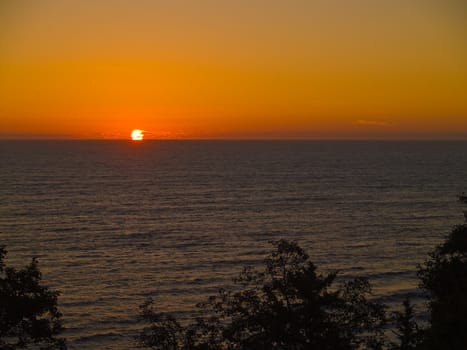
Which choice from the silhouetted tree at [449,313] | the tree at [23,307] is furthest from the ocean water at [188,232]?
the silhouetted tree at [449,313]

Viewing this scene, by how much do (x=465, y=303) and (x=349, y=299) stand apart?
4475 millimetres

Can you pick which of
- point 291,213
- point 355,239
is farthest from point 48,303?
point 291,213

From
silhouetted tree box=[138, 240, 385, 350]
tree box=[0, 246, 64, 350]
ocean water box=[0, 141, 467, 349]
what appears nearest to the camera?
silhouetted tree box=[138, 240, 385, 350]

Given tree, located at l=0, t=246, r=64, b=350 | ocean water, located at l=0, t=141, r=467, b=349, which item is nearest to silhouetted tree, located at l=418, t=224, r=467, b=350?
tree, located at l=0, t=246, r=64, b=350

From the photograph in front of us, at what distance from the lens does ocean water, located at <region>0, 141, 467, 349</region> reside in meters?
45.8

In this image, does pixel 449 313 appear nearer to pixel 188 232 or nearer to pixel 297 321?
pixel 297 321

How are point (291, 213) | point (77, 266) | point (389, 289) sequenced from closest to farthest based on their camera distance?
point (389, 289) < point (77, 266) < point (291, 213)

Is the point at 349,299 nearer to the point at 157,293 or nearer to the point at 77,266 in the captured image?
the point at 157,293

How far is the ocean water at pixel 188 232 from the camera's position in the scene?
150 feet

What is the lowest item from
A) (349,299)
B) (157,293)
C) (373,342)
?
(157,293)

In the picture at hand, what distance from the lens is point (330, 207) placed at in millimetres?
92500

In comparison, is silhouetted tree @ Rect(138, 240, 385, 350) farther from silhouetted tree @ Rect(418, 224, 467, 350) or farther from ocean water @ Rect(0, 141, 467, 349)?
ocean water @ Rect(0, 141, 467, 349)

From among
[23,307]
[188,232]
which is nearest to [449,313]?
[23,307]

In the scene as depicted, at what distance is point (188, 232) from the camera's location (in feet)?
235
